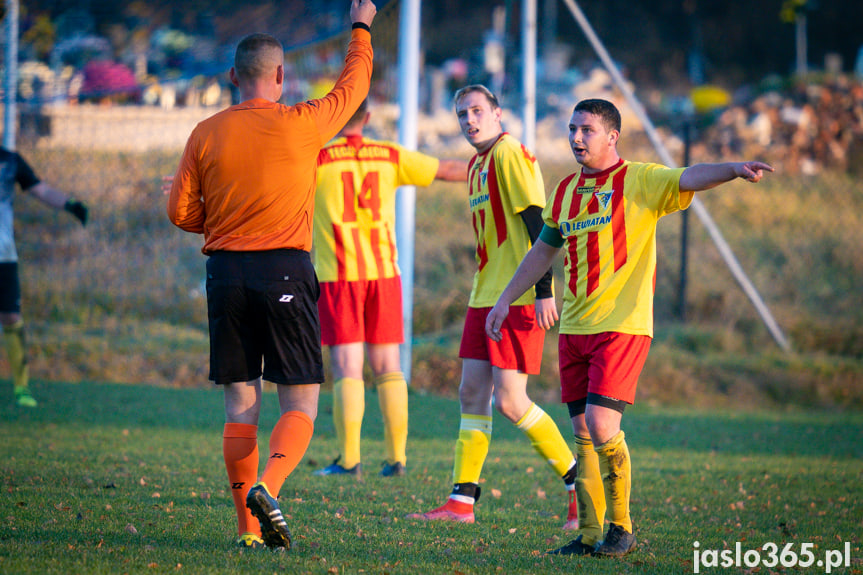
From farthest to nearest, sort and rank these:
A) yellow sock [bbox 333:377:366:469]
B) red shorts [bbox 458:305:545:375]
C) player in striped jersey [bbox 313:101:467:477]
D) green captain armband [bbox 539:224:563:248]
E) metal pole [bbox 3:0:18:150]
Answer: metal pole [bbox 3:0:18:150]
player in striped jersey [bbox 313:101:467:477]
yellow sock [bbox 333:377:366:469]
red shorts [bbox 458:305:545:375]
green captain armband [bbox 539:224:563:248]

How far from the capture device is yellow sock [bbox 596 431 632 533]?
3871 mm

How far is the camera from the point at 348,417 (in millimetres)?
5793

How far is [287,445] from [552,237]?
1.53m

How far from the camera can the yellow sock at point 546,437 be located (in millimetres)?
4773

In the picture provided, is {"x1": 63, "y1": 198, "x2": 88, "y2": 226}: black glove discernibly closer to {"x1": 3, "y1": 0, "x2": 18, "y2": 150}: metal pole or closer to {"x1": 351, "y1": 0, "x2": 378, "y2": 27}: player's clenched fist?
{"x1": 3, "y1": 0, "x2": 18, "y2": 150}: metal pole

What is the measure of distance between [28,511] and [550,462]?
261 centimetres

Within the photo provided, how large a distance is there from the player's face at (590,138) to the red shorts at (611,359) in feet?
2.62

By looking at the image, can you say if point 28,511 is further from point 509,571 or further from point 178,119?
point 178,119

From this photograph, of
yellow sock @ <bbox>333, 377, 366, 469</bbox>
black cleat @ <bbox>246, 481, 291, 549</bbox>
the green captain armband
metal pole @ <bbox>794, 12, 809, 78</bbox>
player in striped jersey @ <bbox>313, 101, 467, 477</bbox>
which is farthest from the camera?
metal pole @ <bbox>794, 12, 809, 78</bbox>

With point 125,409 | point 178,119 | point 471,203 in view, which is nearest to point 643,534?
point 471,203

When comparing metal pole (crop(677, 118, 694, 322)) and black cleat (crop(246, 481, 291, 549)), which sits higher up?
metal pole (crop(677, 118, 694, 322))

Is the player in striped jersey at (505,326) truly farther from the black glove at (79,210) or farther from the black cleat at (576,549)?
the black glove at (79,210)

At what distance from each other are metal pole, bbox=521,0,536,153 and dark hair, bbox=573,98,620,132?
19.2ft

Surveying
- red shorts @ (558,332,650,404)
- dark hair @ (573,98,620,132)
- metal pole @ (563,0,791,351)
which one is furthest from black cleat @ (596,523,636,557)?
metal pole @ (563,0,791,351)
